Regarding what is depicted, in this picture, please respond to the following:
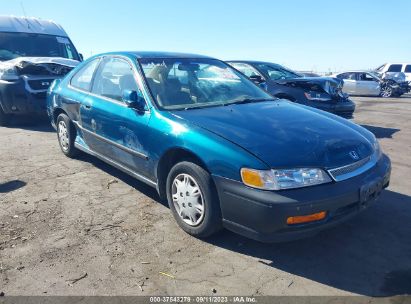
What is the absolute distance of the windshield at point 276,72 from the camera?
834cm

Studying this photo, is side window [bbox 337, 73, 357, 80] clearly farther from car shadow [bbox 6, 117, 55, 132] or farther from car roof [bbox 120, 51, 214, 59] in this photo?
car roof [bbox 120, 51, 214, 59]

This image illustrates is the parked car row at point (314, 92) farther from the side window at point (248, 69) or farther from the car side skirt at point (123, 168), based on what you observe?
the car side skirt at point (123, 168)

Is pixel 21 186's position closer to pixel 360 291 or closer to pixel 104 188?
pixel 104 188

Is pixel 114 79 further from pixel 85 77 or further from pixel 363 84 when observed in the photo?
pixel 363 84

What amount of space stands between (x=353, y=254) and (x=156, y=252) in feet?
5.24

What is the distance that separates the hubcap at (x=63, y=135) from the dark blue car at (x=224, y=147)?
0.76 meters

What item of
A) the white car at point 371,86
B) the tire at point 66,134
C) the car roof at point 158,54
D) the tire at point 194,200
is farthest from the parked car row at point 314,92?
the white car at point 371,86

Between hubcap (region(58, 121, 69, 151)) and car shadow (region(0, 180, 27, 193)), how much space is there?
3.15 feet

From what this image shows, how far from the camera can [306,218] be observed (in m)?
2.73

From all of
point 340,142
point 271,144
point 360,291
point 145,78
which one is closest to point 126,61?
point 145,78

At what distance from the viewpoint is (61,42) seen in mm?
9320

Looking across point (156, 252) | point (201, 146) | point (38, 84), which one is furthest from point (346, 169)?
point (38, 84)

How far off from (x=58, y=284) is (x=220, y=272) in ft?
3.84

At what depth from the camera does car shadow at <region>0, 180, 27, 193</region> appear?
448cm
